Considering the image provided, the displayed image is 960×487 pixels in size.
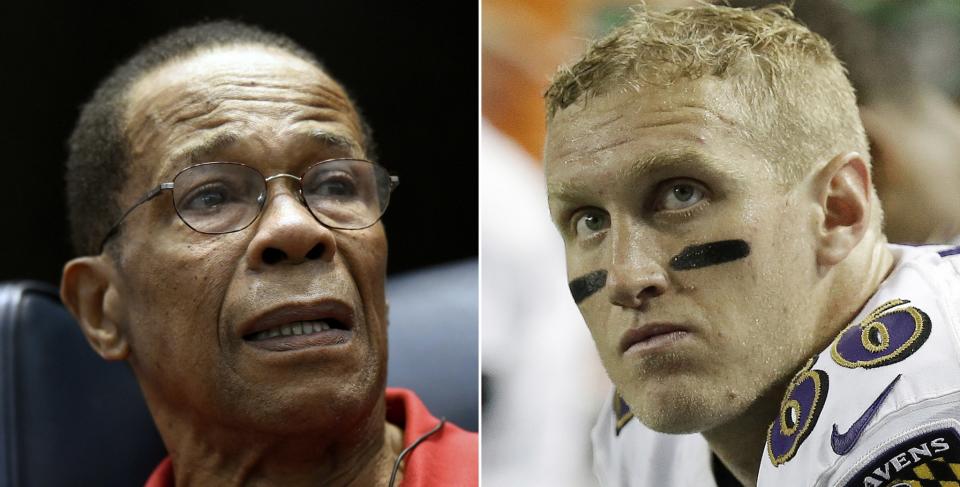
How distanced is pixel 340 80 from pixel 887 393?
3.61 ft

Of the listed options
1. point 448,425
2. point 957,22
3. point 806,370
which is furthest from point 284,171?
point 957,22

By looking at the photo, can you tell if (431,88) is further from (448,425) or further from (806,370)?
(806,370)

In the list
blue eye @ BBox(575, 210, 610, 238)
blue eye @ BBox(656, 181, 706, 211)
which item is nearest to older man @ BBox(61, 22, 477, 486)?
blue eye @ BBox(575, 210, 610, 238)

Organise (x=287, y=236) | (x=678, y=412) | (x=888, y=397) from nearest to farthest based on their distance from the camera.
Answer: (x=888, y=397) < (x=678, y=412) < (x=287, y=236)

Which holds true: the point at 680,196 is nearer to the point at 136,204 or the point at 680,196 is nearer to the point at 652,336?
the point at 652,336

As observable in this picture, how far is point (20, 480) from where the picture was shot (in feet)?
5.92

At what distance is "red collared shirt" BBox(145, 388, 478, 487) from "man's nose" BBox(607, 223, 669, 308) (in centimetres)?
47

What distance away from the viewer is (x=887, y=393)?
1.14 metres

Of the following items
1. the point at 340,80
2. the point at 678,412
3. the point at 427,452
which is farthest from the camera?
the point at 340,80

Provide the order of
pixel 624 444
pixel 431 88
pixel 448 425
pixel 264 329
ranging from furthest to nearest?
pixel 431 88, pixel 448 425, pixel 264 329, pixel 624 444

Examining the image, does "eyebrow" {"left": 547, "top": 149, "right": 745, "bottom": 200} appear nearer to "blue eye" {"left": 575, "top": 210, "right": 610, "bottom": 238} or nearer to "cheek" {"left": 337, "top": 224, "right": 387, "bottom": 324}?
"blue eye" {"left": 575, "top": 210, "right": 610, "bottom": 238}

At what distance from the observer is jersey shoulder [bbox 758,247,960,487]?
1.13 meters

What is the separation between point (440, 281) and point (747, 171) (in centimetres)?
86

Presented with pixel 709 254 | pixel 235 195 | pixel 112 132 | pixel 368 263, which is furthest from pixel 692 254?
pixel 112 132
